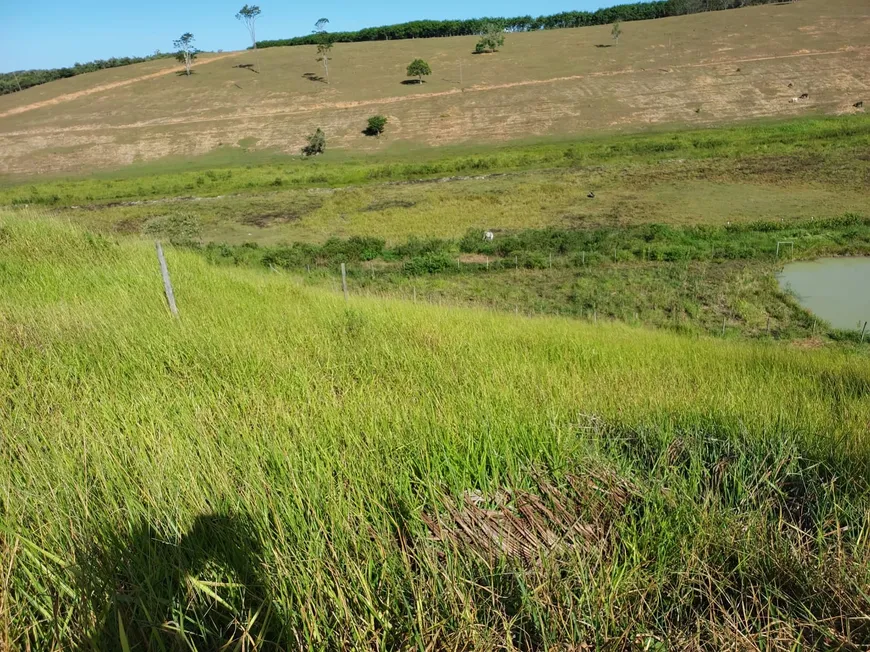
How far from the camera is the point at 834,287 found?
51.6 feet

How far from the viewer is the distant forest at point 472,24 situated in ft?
340

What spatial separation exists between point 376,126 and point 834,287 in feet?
148

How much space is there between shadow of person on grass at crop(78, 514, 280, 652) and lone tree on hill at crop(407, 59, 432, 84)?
72255 mm

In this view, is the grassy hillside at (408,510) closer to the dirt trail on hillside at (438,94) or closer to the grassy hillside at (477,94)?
the grassy hillside at (477,94)

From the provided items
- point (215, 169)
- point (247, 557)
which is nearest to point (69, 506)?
point (247, 557)

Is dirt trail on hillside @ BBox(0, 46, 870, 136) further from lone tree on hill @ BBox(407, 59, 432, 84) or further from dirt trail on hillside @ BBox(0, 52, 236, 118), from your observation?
dirt trail on hillside @ BBox(0, 52, 236, 118)

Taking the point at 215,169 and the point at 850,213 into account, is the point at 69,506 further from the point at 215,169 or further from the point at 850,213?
the point at 215,169

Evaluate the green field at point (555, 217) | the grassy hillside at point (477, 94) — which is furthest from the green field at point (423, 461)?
the grassy hillside at point (477, 94)

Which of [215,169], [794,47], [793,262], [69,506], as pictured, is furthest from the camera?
[794,47]

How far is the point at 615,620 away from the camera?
2.12 m

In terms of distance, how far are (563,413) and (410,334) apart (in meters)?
3.61

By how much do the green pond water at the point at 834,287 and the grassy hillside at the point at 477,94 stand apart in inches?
1410

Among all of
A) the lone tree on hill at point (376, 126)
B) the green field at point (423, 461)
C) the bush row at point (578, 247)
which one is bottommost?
the bush row at point (578, 247)

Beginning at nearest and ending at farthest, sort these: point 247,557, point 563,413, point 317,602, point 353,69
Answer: point 317,602
point 247,557
point 563,413
point 353,69
